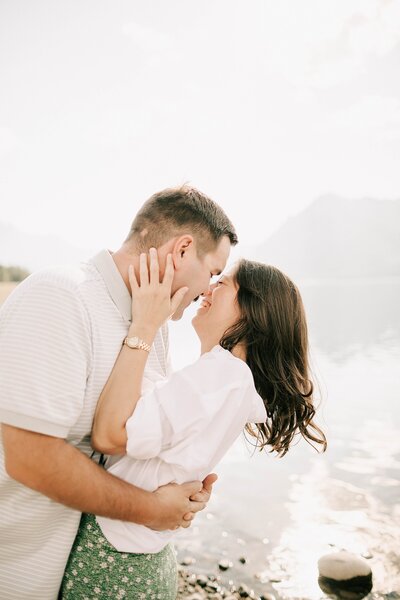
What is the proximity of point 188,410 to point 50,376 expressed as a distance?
727 millimetres

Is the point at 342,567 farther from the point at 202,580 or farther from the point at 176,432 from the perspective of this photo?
the point at 176,432

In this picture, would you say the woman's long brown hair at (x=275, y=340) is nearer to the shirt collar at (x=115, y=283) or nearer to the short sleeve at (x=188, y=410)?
the short sleeve at (x=188, y=410)

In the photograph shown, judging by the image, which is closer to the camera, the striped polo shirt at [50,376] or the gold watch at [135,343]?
the striped polo shirt at [50,376]

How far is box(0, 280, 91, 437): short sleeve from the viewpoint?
1.96 meters

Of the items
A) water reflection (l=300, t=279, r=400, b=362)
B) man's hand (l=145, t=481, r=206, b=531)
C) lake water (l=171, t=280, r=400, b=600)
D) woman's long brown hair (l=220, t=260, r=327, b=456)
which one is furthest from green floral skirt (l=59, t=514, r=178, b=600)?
water reflection (l=300, t=279, r=400, b=362)

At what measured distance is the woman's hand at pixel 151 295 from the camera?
2508mm

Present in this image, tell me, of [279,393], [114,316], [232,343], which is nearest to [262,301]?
[232,343]

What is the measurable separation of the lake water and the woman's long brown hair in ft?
5.84

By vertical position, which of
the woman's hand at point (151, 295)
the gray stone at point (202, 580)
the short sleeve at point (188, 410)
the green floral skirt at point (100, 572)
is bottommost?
the gray stone at point (202, 580)

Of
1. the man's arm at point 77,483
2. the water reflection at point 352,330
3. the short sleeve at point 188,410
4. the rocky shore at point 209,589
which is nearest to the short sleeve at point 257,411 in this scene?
the short sleeve at point 188,410

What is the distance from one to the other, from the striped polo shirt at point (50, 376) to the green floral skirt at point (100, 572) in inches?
2.8

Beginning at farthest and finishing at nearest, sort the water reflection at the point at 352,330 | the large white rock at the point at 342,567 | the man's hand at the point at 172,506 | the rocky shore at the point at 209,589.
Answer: the water reflection at the point at 352,330 → the large white rock at the point at 342,567 → the rocky shore at the point at 209,589 → the man's hand at the point at 172,506

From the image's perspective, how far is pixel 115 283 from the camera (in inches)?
100.0

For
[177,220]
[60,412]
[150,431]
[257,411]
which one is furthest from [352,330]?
[60,412]
